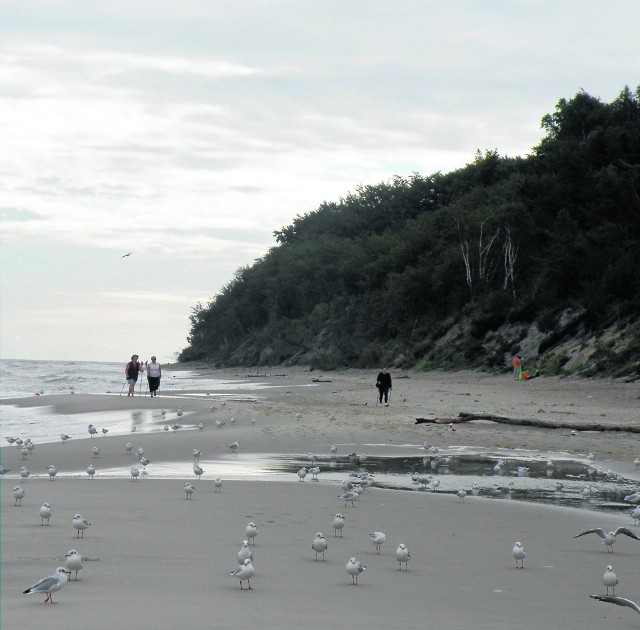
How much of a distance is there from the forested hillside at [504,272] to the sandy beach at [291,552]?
2237cm

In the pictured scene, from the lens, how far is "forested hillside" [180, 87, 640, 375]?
135ft

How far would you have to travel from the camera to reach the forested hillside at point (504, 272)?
135 ft

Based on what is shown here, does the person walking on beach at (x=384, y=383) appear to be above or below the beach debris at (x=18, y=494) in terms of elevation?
above

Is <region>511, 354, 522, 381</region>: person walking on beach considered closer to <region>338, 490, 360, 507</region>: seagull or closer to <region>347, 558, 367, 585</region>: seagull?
<region>338, 490, 360, 507</region>: seagull

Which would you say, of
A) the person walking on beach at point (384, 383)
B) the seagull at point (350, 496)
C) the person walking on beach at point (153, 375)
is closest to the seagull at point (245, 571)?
the seagull at point (350, 496)

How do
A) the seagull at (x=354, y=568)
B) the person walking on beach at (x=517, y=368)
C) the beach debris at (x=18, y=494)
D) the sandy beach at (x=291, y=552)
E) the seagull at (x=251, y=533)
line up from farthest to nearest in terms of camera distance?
the person walking on beach at (x=517, y=368), the beach debris at (x=18, y=494), the seagull at (x=251, y=533), the seagull at (x=354, y=568), the sandy beach at (x=291, y=552)

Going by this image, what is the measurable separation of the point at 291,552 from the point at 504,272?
47.0 metres

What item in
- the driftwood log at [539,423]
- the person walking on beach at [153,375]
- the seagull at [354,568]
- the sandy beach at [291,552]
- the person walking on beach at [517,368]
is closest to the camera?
the sandy beach at [291,552]

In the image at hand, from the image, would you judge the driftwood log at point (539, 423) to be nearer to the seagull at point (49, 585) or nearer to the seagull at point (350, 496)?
the seagull at point (350, 496)

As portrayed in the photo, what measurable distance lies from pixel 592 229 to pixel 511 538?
3576 centimetres

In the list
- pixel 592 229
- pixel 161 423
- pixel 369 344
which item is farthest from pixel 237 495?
pixel 369 344

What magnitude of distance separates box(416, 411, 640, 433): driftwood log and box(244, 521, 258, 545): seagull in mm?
12717

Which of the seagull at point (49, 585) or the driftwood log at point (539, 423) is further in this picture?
the driftwood log at point (539, 423)

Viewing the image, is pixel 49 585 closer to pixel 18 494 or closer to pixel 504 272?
pixel 18 494
